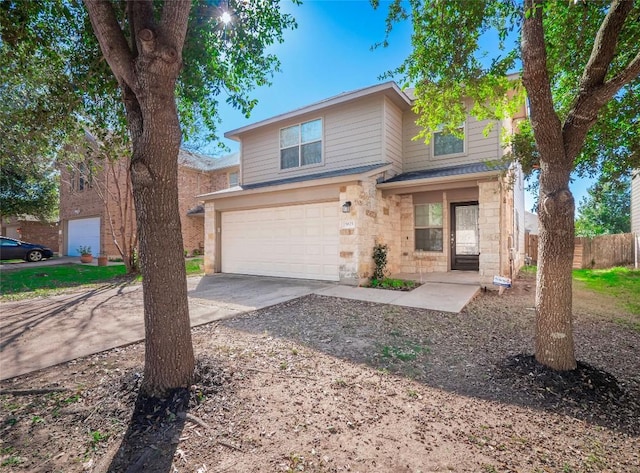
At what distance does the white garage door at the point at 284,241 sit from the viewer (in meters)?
8.65

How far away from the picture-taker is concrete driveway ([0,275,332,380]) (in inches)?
145

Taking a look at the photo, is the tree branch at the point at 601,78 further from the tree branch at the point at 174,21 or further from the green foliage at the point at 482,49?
the tree branch at the point at 174,21

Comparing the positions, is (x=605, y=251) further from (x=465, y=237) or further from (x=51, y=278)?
(x=51, y=278)

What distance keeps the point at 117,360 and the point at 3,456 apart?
1511 mm

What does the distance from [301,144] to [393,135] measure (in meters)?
3.06

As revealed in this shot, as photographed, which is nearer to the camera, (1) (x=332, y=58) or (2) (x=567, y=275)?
(2) (x=567, y=275)

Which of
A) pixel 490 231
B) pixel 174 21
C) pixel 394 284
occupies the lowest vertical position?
pixel 394 284

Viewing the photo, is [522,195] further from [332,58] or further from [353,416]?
[353,416]

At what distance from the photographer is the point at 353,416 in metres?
2.46

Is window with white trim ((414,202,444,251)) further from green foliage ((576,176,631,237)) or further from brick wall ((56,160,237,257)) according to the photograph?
green foliage ((576,176,631,237))

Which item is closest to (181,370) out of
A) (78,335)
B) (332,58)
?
(78,335)

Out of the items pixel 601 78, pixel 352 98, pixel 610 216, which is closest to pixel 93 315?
pixel 601 78

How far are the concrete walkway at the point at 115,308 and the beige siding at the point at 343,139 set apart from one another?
377 centimetres

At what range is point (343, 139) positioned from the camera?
9.66 metres
